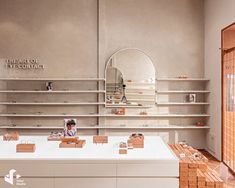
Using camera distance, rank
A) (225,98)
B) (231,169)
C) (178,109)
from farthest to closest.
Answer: (178,109), (225,98), (231,169)

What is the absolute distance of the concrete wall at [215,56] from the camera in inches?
238

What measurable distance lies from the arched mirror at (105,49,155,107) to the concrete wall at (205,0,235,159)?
50.4 inches

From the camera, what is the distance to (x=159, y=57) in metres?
7.31

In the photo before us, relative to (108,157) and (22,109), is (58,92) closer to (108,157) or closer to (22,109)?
(22,109)

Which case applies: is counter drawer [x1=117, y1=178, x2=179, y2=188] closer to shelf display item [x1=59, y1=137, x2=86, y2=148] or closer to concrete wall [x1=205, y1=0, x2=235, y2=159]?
shelf display item [x1=59, y1=137, x2=86, y2=148]

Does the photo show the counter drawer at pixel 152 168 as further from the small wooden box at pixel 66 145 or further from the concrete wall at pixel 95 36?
the concrete wall at pixel 95 36

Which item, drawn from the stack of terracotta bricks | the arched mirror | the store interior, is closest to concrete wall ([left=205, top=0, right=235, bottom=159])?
the store interior

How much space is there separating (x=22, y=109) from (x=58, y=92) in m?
0.97

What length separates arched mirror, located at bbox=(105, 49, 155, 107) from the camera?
7.11m

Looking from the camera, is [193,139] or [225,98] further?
[193,139]

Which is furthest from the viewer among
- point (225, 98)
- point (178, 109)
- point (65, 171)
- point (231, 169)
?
point (178, 109)

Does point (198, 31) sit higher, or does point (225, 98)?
point (198, 31)

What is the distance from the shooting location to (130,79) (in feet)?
23.4

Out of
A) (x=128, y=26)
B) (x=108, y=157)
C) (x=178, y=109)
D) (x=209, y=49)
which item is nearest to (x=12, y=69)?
(x=128, y=26)
